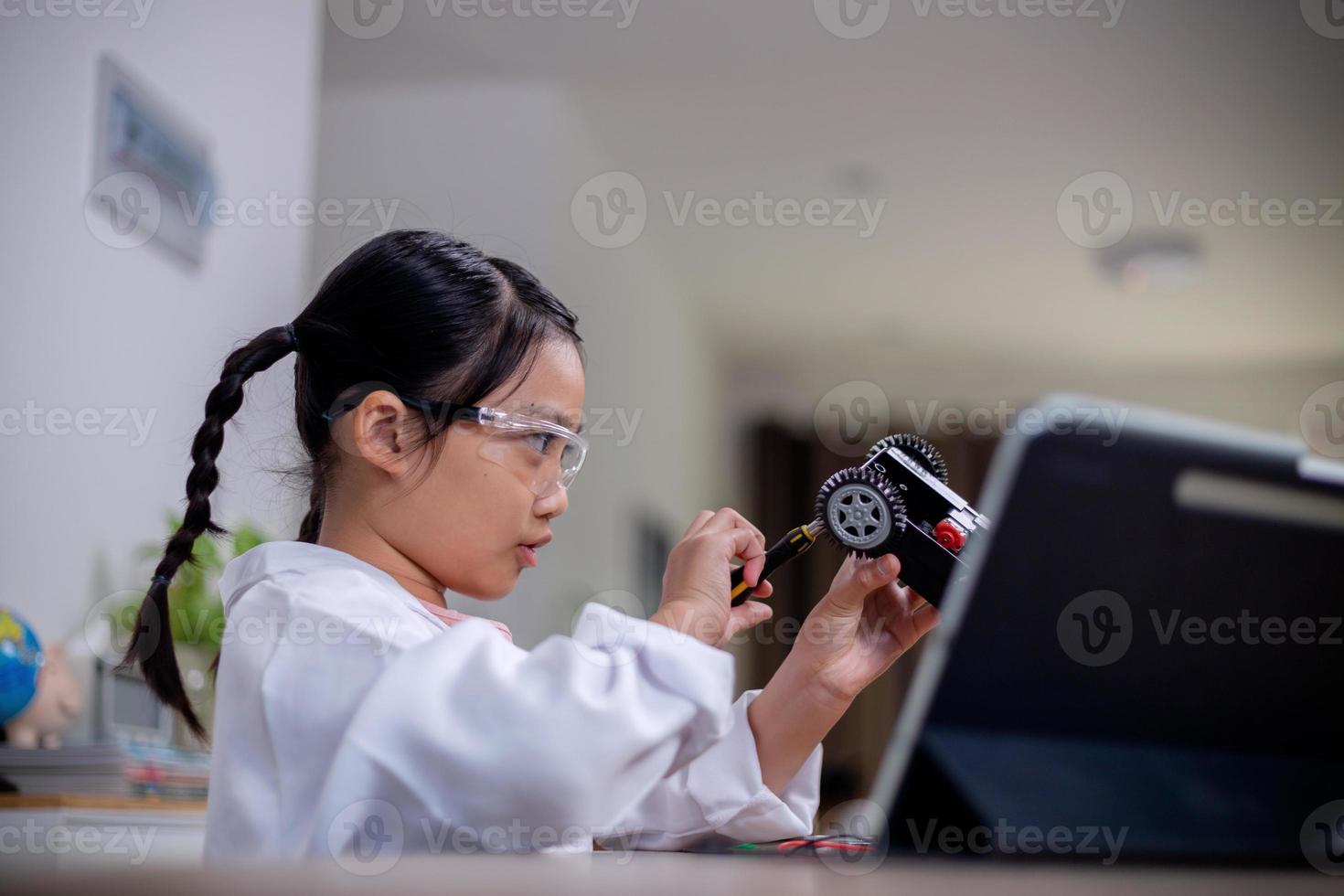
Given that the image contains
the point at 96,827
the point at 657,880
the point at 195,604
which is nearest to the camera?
the point at 657,880

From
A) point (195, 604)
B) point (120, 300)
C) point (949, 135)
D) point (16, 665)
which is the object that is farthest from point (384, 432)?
point (949, 135)

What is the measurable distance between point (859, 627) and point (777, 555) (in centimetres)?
12

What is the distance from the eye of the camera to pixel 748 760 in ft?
3.42

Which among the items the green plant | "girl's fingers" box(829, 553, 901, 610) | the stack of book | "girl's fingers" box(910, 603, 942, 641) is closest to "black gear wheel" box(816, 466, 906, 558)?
"girl's fingers" box(829, 553, 901, 610)

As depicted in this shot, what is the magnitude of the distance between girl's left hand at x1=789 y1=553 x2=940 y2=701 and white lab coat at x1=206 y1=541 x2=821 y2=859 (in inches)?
10.0

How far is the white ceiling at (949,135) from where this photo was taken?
304 cm

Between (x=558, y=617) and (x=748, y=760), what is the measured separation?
2.17m

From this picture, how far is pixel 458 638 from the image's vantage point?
2.48 feet

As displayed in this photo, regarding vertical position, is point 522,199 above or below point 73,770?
above

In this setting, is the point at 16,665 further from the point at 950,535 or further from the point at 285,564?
the point at 950,535

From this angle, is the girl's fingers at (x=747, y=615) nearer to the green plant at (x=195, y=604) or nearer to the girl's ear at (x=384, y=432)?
the girl's ear at (x=384, y=432)

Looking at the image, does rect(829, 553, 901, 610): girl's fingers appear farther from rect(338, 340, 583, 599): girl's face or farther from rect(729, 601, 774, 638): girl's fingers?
rect(338, 340, 583, 599): girl's face

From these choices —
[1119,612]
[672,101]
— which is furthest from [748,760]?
[672,101]

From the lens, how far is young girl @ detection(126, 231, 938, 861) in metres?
0.72
